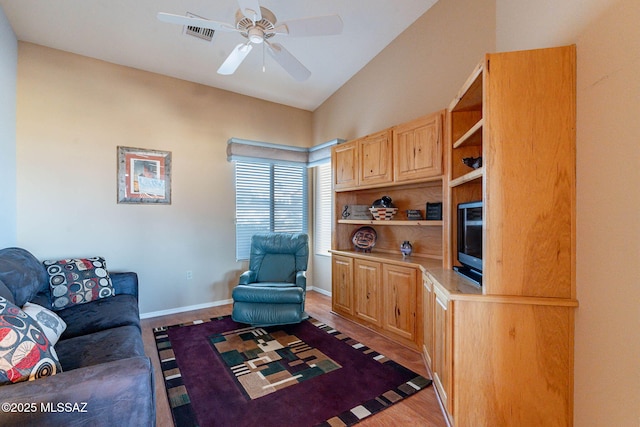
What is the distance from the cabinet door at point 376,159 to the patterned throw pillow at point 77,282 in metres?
2.89

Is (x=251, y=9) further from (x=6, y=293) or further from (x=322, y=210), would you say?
(x=322, y=210)

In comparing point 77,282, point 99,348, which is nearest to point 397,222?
point 99,348

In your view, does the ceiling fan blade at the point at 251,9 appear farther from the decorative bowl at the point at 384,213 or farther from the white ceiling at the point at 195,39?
the decorative bowl at the point at 384,213

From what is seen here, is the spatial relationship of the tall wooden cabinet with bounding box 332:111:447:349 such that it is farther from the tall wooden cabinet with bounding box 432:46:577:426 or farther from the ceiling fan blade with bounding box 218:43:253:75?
the ceiling fan blade with bounding box 218:43:253:75

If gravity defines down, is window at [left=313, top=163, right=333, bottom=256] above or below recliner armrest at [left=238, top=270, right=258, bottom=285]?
above

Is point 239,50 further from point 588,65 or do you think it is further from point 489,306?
point 489,306

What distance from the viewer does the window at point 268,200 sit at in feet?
14.0

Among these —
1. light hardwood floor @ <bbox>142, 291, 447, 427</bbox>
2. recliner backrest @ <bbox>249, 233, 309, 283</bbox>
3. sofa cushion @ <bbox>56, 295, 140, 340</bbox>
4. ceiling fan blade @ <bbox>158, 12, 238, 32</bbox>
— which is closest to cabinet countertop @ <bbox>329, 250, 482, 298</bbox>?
recliner backrest @ <bbox>249, 233, 309, 283</bbox>

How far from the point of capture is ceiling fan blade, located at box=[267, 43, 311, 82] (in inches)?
91.3

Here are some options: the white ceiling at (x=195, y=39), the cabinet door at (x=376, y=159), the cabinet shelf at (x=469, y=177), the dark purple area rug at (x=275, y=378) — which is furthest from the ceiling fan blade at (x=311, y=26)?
the dark purple area rug at (x=275, y=378)

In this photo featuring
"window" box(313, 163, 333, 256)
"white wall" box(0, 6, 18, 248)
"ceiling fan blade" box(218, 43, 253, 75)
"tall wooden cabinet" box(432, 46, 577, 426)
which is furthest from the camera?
"window" box(313, 163, 333, 256)

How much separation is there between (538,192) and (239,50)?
2.32m

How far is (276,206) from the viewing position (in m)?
4.59

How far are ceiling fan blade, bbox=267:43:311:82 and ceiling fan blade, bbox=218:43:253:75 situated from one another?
0.18 metres
